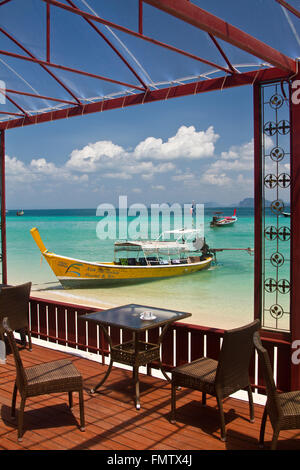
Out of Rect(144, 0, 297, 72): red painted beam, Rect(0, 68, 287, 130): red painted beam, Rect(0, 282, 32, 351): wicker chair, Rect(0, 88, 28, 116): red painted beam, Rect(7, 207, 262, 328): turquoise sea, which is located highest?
Rect(0, 88, 28, 116): red painted beam

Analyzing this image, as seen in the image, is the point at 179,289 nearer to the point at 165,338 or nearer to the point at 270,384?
the point at 165,338

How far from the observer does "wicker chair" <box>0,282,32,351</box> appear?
198 inches

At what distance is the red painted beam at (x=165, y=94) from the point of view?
13.5ft

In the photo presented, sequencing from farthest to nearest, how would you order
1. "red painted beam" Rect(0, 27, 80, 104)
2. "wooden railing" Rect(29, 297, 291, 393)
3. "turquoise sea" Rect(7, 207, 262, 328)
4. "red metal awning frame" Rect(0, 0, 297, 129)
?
1. "turquoise sea" Rect(7, 207, 262, 328)
2. "red painted beam" Rect(0, 27, 80, 104)
3. "wooden railing" Rect(29, 297, 291, 393)
4. "red metal awning frame" Rect(0, 0, 297, 129)

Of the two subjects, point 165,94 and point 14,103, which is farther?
point 14,103

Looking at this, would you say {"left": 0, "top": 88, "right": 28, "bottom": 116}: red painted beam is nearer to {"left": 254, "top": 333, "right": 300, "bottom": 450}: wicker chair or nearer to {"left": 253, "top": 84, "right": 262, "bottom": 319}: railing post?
{"left": 253, "top": 84, "right": 262, "bottom": 319}: railing post

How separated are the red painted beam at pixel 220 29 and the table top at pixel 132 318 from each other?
236 cm

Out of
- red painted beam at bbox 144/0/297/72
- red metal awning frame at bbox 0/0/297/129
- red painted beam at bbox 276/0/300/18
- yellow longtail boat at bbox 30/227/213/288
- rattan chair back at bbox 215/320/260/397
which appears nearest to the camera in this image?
red painted beam at bbox 144/0/297/72

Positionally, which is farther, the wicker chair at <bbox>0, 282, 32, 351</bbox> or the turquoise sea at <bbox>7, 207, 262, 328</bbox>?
the turquoise sea at <bbox>7, 207, 262, 328</bbox>

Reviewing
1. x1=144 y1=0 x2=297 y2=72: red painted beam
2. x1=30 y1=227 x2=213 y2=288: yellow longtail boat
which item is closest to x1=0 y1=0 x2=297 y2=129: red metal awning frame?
x1=144 y1=0 x2=297 y2=72: red painted beam

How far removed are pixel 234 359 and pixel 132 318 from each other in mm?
1147

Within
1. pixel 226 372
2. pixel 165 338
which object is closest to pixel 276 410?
pixel 226 372

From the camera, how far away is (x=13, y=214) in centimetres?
10225

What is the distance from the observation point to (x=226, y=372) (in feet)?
10.6
